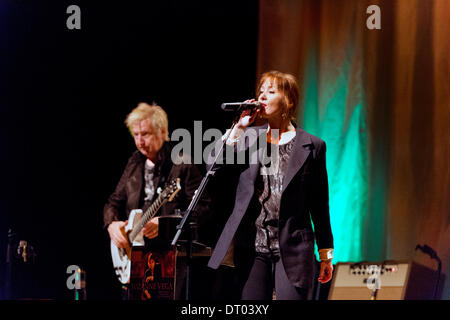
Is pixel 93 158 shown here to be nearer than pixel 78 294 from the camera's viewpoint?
No

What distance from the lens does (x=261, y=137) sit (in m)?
3.34

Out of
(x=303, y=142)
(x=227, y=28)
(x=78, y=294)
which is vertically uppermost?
(x=227, y=28)

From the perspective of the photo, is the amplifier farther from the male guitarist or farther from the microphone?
the microphone

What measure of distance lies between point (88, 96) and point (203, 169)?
1425 mm

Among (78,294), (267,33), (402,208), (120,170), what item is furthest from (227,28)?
(78,294)

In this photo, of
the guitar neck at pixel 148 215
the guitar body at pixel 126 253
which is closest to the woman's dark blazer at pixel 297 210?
the guitar neck at pixel 148 215

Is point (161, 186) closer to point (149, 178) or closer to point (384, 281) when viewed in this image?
point (149, 178)

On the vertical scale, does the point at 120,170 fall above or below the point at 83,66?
below

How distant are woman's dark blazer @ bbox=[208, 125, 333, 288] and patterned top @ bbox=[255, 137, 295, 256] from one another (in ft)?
0.13

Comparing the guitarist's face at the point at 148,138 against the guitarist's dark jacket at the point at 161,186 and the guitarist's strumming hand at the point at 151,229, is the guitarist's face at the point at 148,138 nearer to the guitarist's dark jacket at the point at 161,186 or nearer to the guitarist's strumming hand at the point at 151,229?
the guitarist's dark jacket at the point at 161,186

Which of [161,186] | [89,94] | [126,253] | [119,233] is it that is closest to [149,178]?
[161,186]

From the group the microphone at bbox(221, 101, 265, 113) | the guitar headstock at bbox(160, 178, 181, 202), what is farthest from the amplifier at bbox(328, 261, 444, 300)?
the microphone at bbox(221, 101, 265, 113)
